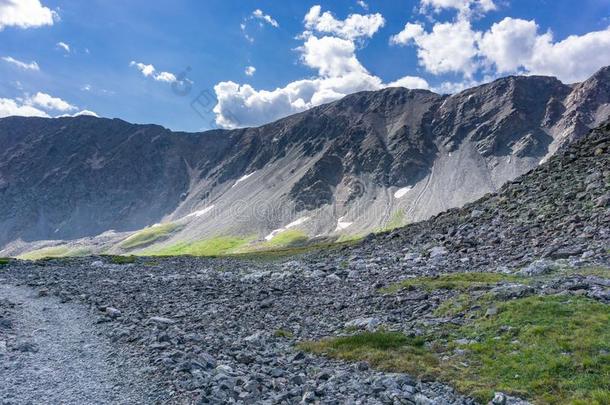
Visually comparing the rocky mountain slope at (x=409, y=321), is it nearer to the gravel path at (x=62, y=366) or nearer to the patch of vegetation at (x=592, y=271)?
the patch of vegetation at (x=592, y=271)

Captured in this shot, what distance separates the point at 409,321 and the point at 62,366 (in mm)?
14488

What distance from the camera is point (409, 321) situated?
20969 millimetres

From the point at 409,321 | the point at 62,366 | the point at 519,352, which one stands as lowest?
the point at 519,352

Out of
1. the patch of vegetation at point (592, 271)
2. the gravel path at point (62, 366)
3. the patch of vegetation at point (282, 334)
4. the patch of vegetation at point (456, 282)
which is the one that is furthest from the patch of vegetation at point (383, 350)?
the patch of vegetation at point (592, 271)

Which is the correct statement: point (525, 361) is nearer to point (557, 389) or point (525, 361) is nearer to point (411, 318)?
point (557, 389)

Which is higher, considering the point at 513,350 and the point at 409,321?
the point at 409,321

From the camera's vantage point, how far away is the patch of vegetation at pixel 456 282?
25.2 metres

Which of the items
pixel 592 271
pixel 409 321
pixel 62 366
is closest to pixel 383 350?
pixel 409 321

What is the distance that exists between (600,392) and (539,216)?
2954 centimetres

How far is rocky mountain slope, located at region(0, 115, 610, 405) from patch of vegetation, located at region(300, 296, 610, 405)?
5 centimetres

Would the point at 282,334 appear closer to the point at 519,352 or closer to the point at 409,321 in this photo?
the point at 409,321

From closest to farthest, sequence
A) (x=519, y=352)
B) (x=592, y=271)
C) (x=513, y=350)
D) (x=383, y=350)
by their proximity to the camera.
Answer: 1. (x=519, y=352)
2. (x=513, y=350)
3. (x=383, y=350)
4. (x=592, y=271)

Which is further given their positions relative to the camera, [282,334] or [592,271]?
[592,271]

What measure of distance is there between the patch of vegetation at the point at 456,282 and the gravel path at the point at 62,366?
1696 cm
